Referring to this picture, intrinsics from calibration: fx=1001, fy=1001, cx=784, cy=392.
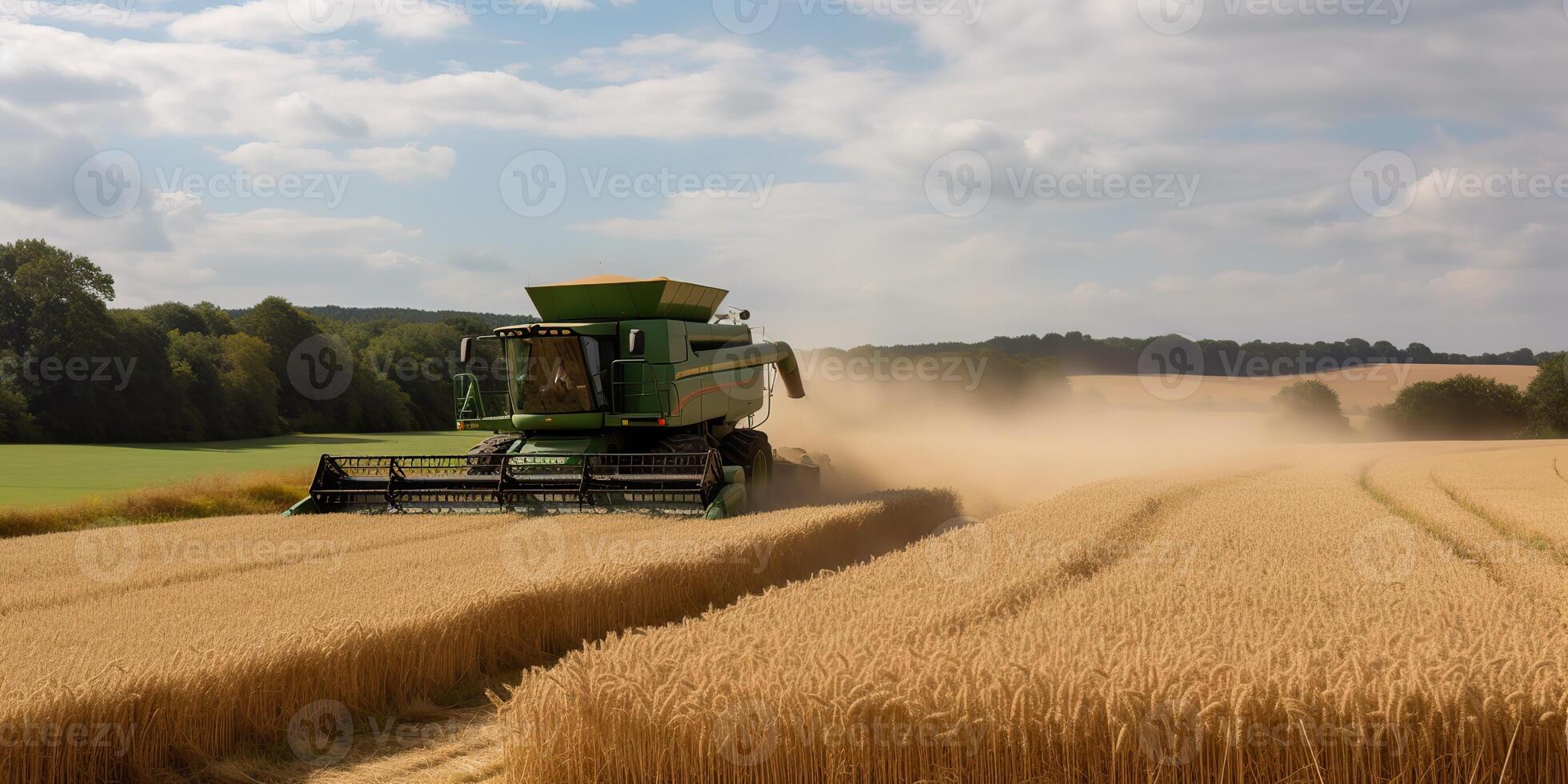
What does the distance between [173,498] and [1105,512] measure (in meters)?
16.3

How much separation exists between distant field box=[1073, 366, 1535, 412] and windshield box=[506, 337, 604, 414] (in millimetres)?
37410

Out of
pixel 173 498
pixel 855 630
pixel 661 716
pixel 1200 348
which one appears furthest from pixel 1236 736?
pixel 1200 348

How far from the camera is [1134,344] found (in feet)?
223

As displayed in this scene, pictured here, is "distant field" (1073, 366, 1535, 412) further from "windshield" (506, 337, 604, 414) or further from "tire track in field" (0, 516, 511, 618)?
"tire track in field" (0, 516, 511, 618)

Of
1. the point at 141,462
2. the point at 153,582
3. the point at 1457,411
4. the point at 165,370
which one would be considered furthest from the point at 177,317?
the point at 1457,411

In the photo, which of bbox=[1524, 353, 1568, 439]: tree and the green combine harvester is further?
bbox=[1524, 353, 1568, 439]: tree

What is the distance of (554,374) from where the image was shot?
1500 centimetres

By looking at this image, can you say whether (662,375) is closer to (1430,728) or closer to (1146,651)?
(1146,651)

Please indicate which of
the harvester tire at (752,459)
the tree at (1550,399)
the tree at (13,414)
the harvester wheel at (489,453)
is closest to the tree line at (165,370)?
the tree at (13,414)

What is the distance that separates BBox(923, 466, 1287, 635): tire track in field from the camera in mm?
6207

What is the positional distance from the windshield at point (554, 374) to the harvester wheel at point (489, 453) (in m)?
0.93

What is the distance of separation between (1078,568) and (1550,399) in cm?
5949

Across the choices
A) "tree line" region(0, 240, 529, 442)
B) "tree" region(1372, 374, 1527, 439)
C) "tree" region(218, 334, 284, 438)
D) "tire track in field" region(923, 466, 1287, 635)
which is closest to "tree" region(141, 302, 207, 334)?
"tree line" region(0, 240, 529, 442)

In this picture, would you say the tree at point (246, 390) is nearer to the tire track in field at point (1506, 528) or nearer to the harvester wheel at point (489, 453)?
the harvester wheel at point (489, 453)
